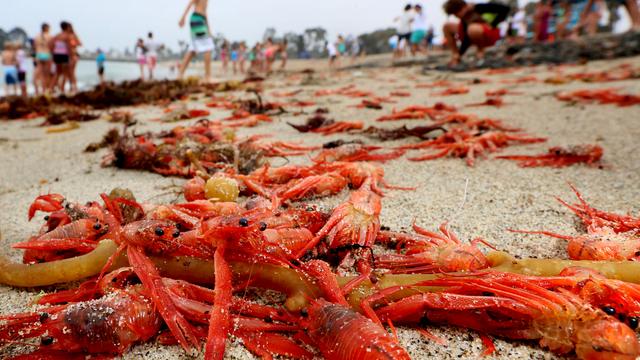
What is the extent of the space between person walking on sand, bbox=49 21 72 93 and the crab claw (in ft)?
45.7

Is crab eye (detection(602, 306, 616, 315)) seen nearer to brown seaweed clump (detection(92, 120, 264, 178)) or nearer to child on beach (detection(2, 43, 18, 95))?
brown seaweed clump (detection(92, 120, 264, 178))

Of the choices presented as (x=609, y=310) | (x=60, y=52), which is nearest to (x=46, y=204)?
(x=609, y=310)

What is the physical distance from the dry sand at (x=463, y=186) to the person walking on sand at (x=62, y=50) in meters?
9.38

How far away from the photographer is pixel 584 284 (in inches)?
56.2

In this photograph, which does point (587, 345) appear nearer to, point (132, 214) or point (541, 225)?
point (541, 225)

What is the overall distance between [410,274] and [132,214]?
4.69 ft

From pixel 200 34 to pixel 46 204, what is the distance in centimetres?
1018

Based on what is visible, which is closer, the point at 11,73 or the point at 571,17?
the point at 11,73

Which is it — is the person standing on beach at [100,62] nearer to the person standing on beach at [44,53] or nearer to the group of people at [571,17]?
the person standing on beach at [44,53]

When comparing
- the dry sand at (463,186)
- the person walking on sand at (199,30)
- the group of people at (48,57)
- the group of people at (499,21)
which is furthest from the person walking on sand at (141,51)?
the dry sand at (463,186)

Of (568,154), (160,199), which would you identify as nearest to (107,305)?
(160,199)

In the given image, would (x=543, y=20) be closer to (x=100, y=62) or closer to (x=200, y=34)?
(x=200, y=34)

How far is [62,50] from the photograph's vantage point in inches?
541

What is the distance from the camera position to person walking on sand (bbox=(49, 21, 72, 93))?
13.6 meters
